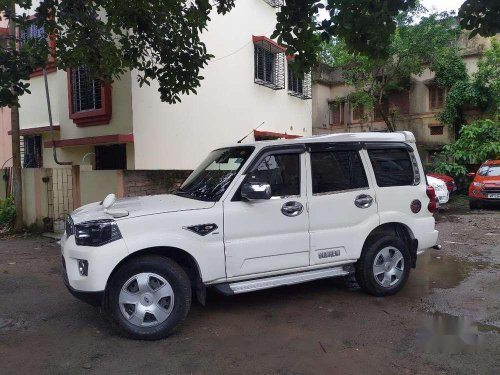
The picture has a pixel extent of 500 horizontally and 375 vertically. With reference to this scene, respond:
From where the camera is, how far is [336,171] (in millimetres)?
5113

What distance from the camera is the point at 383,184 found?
5.34 m

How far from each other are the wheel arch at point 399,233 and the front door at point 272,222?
1.04 metres

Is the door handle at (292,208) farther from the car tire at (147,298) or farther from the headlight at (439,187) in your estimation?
the headlight at (439,187)

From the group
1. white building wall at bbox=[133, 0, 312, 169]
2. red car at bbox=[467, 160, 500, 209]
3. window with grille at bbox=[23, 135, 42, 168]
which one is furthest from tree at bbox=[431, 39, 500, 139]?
window with grille at bbox=[23, 135, 42, 168]

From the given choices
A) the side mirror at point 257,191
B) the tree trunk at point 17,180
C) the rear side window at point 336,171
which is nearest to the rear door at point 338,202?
the rear side window at point 336,171

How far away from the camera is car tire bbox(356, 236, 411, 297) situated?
5203 millimetres

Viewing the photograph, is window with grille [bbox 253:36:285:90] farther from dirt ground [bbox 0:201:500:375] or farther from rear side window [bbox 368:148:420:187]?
dirt ground [bbox 0:201:500:375]

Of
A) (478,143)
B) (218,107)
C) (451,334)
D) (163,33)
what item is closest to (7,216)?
(218,107)

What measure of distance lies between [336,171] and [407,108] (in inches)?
713

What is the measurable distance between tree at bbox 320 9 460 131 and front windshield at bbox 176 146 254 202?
1258cm

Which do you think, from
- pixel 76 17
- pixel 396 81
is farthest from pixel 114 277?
pixel 396 81

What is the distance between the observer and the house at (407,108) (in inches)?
798

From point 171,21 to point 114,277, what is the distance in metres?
5.03

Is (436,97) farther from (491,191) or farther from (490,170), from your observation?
(491,191)
